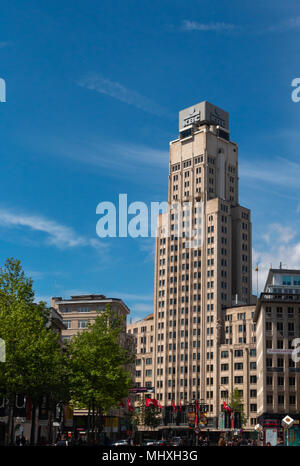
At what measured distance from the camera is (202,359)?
604ft

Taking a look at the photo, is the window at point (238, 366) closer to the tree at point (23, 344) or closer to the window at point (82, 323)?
the window at point (82, 323)

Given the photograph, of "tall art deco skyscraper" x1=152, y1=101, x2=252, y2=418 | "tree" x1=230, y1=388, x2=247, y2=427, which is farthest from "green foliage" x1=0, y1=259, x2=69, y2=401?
"tall art deco skyscraper" x1=152, y1=101, x2=252, y2=418

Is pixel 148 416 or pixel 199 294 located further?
pixel 199 294


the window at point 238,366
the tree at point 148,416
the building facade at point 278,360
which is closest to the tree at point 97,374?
the building facade at point 278,360

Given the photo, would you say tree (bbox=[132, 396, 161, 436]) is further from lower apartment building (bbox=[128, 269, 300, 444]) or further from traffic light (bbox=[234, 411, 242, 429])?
traffic light (bbox=[234, 411, 242, 429])

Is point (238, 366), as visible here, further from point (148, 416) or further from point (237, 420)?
point (148, 416)

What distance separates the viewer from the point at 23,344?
2403 inches

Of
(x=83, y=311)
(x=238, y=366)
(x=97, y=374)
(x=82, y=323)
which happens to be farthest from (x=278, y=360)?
(x=97, y=374)

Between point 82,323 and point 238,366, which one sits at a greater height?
point 82,323

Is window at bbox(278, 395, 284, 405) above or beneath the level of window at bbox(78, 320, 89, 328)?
beneath

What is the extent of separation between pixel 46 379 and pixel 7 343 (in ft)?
18.7

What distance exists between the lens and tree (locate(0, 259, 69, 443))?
60.6 m
